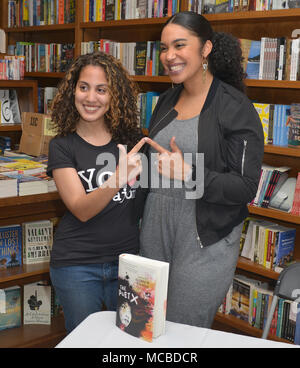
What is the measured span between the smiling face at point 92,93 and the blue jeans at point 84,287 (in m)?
0.49

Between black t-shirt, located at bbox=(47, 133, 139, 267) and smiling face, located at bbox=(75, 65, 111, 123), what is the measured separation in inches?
3.5

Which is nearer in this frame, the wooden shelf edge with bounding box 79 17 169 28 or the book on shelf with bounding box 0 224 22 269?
the book on shelf with bounding box 0 224 22 269

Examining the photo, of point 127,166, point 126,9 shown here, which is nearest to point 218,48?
point 127,166

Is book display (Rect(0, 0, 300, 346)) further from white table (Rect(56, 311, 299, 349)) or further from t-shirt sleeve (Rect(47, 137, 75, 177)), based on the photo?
white table (Rect(56, 311, 299, 349))

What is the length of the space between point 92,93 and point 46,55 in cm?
258

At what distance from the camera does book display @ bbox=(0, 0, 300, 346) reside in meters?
2.26

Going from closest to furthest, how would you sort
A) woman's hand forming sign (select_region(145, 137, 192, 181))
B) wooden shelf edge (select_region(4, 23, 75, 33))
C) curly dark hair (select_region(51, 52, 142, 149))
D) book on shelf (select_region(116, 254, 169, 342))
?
book on shelf (select_region(116, 254, 169, 342)), woman's hand forming sign (select_region(145, 137, 192, 181)), curly dark hair (select_region(51, 52, 142, 149)), wooden shelf edge (select_region(4, 23, 75, 33))

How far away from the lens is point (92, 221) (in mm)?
1554

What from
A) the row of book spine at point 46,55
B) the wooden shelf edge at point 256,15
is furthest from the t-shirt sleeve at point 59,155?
the row of book spine at point 46,55

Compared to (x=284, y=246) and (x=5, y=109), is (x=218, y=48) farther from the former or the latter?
(x=5, y=109)

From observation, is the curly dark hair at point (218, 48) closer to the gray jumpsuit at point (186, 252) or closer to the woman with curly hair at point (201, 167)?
the woman with curly hair at point (201, 167)

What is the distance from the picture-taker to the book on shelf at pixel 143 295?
110cm

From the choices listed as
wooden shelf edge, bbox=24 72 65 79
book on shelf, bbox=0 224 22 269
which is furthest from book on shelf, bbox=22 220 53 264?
wooden shelf edge, bbox=24 72 65 79
